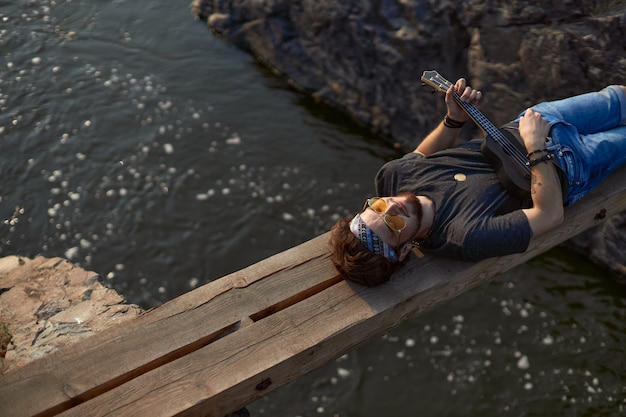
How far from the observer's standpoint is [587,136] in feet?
13.5

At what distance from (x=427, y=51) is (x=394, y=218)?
398 centimetres

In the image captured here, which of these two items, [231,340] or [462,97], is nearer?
[231,340]

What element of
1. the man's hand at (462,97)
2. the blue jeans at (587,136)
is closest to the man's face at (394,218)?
the man's hand at (462,97)

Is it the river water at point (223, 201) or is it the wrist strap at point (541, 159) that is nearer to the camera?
the wrist strap at point (541, 159)

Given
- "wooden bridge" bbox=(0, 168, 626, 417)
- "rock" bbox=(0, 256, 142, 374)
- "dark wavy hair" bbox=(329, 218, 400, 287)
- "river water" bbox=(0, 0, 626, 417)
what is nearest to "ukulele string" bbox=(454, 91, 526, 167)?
"wooden bridge" bbox=(0, 168, 626, 417)

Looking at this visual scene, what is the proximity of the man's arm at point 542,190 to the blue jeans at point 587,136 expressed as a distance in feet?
0.38

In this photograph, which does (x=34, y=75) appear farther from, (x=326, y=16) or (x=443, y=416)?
(x=443, y=416)

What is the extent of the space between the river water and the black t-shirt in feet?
6.66

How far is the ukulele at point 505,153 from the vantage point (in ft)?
12.5

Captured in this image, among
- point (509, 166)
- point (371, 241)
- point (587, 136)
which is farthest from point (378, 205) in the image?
point (587, 136)

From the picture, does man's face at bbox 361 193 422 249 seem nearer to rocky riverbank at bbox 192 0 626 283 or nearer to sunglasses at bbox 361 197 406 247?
sunglasses at bbox 361 197 406 247

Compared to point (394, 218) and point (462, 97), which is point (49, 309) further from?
point (462, 97)

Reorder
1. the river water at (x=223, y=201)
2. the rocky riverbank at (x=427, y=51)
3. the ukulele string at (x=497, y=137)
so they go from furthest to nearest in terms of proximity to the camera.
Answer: the rocky riverbank at (x=427, y=51), the river water at (x=223, y=201), the ukulele string at (x=497, y=137)

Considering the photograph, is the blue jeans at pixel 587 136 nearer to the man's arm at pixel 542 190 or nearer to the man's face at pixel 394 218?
the man's arm at pixel 542 190
